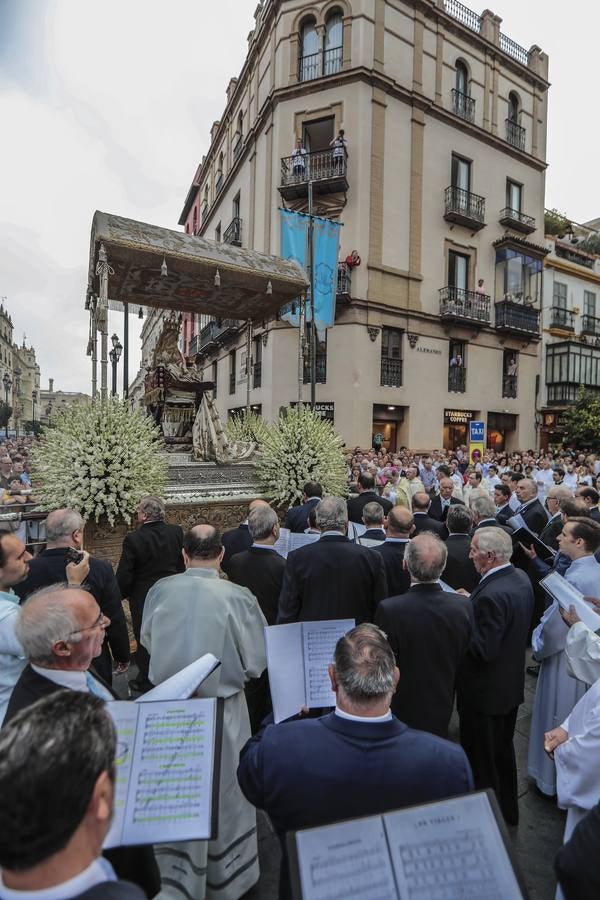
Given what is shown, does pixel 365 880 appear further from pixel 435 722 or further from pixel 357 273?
pixel 357 273

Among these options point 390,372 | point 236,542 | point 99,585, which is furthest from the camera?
point 390,372

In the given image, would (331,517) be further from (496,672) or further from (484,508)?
(484,508)

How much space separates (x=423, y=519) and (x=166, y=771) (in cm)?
478

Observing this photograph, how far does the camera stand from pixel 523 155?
979 inches

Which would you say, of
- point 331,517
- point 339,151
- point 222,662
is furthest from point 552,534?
point 339,151

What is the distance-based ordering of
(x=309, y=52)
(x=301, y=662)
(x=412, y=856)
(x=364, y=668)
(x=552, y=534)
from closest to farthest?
(x=412, y=856)
(x=364, y=668)
(x=301, y=662)
(x=552, y=534)
(x=309, y=52)

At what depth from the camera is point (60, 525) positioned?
3617 millimetres

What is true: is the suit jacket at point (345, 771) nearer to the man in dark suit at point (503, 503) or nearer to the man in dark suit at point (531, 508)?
the man in dark suit at point (531, 508)

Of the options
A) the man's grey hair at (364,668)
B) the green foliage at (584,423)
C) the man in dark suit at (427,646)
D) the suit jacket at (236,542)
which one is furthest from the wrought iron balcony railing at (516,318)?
the man's grey hair at (364,668)

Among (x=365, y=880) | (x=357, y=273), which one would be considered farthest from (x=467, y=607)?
(x=357, y=273)

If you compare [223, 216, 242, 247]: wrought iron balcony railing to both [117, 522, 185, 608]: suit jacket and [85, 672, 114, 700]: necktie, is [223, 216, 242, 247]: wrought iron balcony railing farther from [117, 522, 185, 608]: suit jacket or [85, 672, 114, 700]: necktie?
[85, 672, 114, 700]: necktie

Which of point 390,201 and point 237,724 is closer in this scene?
point 237,724

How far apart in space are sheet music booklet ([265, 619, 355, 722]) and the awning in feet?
20.8

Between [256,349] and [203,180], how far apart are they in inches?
730
